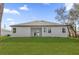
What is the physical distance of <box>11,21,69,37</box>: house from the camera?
3.79m

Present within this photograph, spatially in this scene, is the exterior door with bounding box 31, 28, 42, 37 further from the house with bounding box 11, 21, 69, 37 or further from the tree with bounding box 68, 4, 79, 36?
the tree with bounding box 68, 4, 79, 36

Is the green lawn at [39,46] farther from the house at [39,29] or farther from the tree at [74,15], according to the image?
the tree at [74,15]

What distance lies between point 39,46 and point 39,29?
168mm

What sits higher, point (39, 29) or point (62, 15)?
point (62, 15)

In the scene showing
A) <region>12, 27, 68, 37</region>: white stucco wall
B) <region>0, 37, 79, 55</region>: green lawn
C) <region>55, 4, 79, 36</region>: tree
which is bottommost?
<region>0, 37, 79, 55</region>: green lawn

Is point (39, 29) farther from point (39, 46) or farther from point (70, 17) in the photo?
point (70, 17)

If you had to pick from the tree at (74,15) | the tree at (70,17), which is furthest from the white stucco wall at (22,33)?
the tree at (74,15)

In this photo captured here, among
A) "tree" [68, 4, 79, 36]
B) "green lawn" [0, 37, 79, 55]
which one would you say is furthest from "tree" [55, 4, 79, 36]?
"green lawn" [0, 37, 79, 55]

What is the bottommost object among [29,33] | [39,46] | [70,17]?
[39,46]

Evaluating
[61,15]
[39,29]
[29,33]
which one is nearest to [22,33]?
[29,33]

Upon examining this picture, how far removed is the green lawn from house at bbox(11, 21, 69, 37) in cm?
4

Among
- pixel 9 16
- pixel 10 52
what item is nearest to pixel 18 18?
pixel 9 16

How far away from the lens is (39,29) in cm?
381
